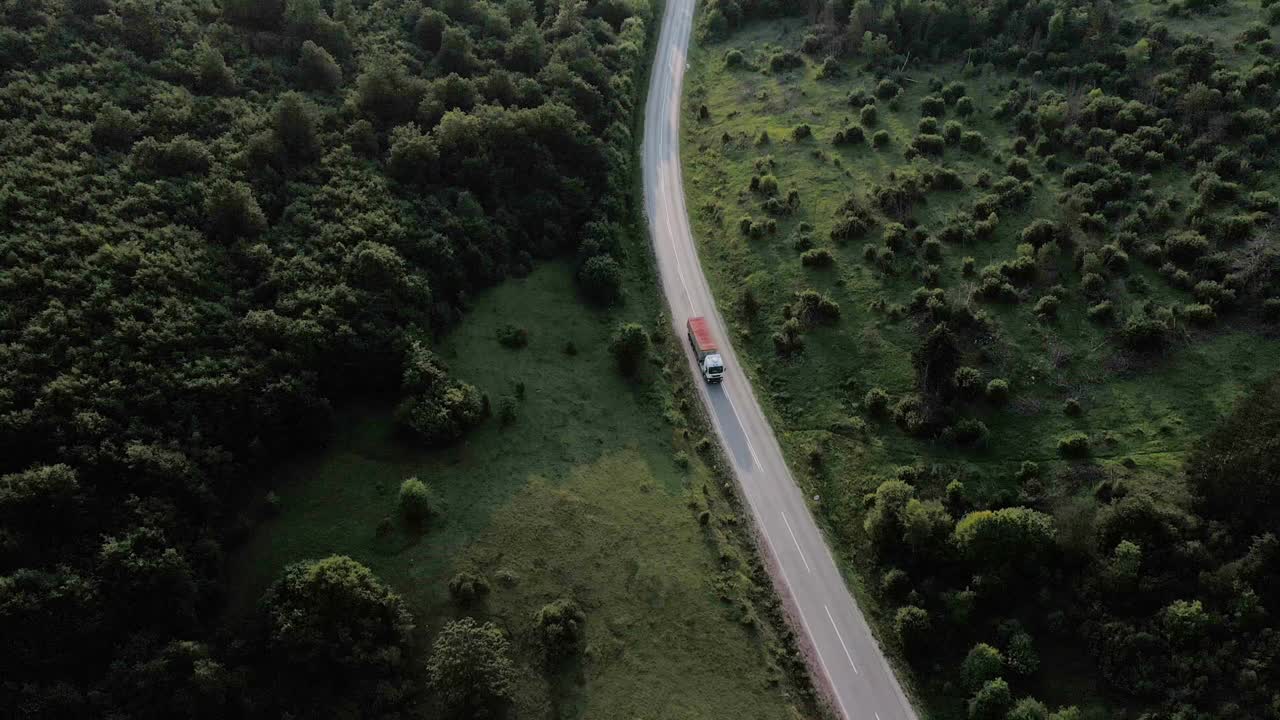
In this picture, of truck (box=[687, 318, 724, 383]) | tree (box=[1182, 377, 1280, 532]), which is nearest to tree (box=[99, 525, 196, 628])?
truck (box=[687, 318, 724, 383])

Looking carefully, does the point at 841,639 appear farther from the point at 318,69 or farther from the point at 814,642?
the point at 318,69

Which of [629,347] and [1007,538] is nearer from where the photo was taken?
[1007,538]

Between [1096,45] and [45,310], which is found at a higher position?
[1096,45]

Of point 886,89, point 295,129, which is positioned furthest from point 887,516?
point 886,89

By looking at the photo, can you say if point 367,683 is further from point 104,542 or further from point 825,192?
point 825,192

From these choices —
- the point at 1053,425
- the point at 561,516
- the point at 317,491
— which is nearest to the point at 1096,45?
the point at 1053,425

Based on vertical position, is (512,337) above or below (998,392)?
above
